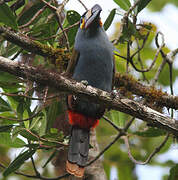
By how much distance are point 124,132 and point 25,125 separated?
921 millimetres

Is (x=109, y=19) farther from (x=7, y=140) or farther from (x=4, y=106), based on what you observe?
(x=7, y=140)

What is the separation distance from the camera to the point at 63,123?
11.2 feet

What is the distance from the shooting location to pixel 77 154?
9.46 ft

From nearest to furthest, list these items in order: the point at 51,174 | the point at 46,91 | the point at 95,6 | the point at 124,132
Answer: the point at 46,91 < the point at 95,6 < the point at 124,132 < the point at 51,174

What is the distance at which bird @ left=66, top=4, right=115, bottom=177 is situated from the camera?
9.39 ft

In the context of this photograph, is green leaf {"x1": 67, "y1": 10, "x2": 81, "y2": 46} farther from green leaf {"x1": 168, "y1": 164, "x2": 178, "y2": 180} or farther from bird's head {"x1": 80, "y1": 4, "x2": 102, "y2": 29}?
green leaf {"x1": 168, "y1": 164, "x2": 178, "y2": 180}

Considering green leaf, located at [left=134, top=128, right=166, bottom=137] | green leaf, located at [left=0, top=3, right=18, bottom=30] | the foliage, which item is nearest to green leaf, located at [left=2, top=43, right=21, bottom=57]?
the foliage

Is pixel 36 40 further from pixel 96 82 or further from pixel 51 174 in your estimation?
pixel 51 174

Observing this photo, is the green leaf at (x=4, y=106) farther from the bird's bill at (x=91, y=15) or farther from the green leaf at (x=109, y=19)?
the green leaf at (x=109, y=19)

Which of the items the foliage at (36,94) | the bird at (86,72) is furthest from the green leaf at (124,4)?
the bird at (86,72)

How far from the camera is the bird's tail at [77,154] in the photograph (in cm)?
283

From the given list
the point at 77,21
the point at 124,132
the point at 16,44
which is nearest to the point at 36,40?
the point at 16,44

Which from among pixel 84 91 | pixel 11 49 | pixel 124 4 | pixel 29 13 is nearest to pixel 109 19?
pixel 124 4

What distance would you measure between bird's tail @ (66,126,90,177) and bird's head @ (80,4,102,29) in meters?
0.97
